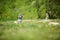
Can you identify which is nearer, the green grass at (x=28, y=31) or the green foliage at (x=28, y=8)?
the green grass at (x=28, y=31)

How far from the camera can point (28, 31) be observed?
2.65 meters

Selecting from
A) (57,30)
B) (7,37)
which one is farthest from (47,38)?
(7,37)

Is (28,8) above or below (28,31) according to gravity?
above

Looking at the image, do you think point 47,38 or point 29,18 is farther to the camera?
point 29,18

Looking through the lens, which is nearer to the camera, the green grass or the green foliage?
the green grass

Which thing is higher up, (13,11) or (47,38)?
(13,11)

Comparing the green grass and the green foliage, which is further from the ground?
the green foliage

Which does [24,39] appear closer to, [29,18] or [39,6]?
[29,18]

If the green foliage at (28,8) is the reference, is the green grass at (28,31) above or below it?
below

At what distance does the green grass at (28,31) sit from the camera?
2.54 m

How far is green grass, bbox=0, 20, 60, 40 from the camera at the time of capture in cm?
254

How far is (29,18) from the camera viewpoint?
2.84 m

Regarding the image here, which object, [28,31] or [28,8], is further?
[28,8]

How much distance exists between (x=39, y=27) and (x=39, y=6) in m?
0.41
